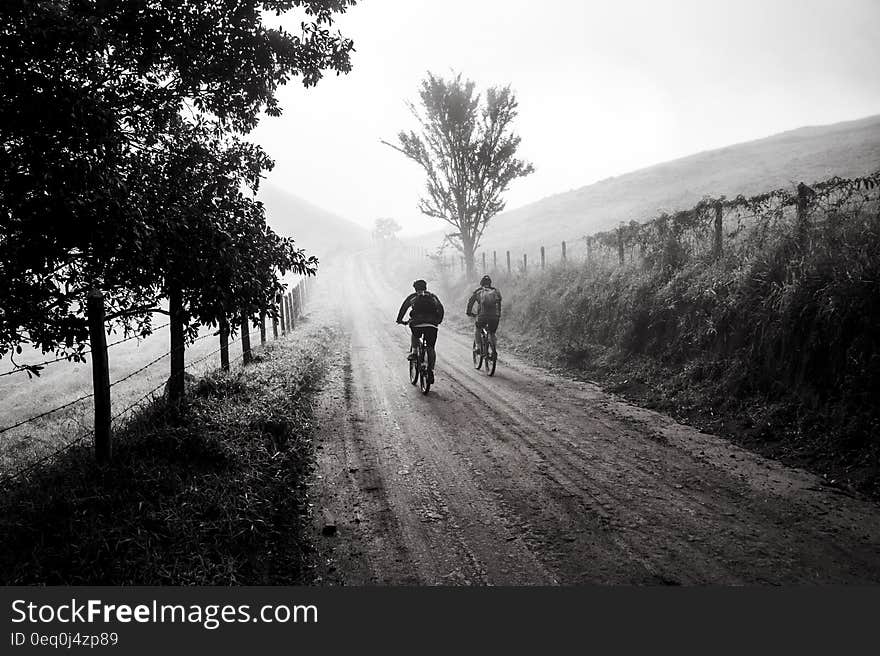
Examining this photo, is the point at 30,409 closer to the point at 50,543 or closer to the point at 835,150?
the point at 50,543

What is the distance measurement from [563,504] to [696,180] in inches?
1652

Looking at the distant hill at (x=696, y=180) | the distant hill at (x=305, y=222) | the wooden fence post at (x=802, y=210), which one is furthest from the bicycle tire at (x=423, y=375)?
the distant hill at (x=305, y=222)

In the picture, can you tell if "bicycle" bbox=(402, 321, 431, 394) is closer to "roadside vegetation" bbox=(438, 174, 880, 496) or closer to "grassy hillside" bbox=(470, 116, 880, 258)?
"roadside vegetation" bbox=(438, 174, 880, 496)

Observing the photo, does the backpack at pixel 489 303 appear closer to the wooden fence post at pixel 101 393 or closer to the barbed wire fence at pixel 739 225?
the barbed wire fence at pixel 739 225

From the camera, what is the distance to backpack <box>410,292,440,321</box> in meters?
9.84

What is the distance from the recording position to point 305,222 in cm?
15638

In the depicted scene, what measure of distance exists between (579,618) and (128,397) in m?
12.3

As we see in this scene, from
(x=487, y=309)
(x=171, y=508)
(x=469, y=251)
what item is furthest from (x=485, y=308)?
(x=469, y=251)

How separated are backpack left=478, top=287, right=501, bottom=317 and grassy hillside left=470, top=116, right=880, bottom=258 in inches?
698

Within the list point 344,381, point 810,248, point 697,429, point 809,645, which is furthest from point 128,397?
point 810,248

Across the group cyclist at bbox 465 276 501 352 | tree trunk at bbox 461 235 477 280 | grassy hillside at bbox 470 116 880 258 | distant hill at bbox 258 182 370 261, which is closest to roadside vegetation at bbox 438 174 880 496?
cyclist at bbox 465 276 501 352

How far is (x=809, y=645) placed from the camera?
114 inches

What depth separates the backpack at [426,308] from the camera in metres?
9.84

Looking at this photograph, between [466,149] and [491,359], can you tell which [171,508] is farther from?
[466,149]
